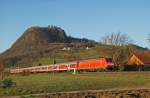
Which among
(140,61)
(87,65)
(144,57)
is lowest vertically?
(87,65)

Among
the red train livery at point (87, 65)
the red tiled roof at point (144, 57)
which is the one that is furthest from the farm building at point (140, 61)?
the red train livery at point (87, 65)

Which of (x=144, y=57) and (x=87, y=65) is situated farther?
(x=144, y=57)

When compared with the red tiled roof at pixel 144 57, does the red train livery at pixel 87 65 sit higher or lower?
lower

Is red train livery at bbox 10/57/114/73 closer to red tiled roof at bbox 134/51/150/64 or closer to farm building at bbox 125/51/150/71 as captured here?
farm building at bbox 125/51/150/71

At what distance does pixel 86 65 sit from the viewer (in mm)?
77875

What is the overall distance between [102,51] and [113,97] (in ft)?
372

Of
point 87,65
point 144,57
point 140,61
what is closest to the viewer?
point 87,65

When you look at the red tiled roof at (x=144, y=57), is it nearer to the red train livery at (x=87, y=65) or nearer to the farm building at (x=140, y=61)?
the farm building at (x=140, y=61)

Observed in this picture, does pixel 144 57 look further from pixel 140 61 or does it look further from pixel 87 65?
pixel 87 65

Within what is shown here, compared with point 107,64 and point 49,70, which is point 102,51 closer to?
point 49,70

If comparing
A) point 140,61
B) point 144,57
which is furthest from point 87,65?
point 144,57

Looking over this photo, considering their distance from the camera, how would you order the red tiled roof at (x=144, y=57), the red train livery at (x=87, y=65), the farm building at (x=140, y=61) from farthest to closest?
the red tiled roof at (x=144, y=57) → the farm building at (x=140, y=61) → the red train livery at (x=87, y=65)

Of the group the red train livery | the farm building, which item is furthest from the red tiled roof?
the red train livery

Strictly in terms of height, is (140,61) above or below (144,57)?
below
